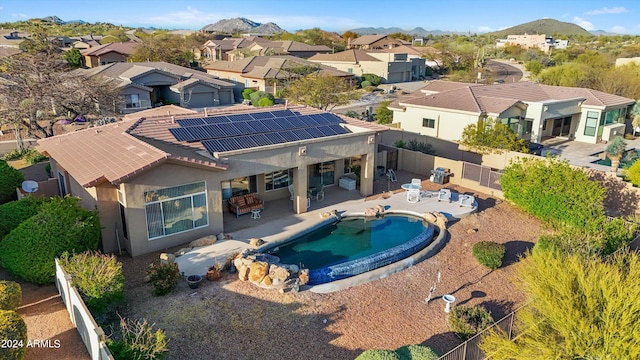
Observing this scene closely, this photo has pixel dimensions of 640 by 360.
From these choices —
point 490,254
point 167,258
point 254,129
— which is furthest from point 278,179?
point 490,254

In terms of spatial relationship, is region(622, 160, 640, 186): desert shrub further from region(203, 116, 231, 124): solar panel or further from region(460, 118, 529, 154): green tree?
region(203, 116, 231, 124): solar panel

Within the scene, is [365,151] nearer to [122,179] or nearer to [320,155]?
[320,155]

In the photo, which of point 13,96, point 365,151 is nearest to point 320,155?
point 365,151

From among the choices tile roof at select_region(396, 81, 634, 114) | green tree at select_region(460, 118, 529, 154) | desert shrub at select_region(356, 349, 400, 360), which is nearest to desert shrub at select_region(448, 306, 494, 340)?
desert shrub at select_region(356, 349, 400, 360)

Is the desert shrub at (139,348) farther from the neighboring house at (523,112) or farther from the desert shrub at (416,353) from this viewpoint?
the neighboring house at (523,112)

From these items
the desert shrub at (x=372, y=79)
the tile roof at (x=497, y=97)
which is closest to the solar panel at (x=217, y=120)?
the tile roof at (x=497, y=97)
